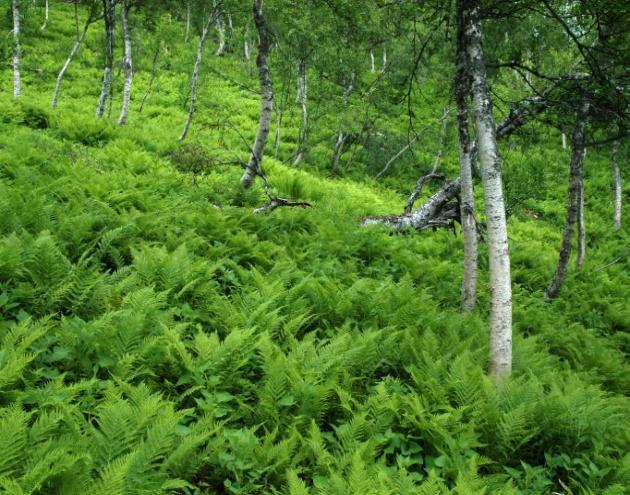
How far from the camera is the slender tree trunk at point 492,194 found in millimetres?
4910

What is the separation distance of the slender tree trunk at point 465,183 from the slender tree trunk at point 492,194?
0.59 m

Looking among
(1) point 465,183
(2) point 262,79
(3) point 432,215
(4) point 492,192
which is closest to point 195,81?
(2) point 262,79

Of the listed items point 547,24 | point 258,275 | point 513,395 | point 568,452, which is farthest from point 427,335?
point 547,24

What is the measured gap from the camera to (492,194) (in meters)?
4.93

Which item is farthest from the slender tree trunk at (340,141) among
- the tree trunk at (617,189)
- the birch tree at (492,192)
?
the birch tree at (492,192)

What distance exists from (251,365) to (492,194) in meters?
3.11

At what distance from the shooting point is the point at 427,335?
5.44m

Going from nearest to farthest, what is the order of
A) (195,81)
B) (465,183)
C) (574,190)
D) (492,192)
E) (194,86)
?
(492,192) → (465,183) → (574,190) → (194,86) → (195,81)

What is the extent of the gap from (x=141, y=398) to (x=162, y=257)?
8.53 feet

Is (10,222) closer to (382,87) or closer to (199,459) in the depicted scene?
(199,459)

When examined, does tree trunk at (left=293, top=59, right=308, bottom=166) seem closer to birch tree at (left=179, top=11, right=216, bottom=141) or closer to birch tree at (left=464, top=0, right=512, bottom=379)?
birch tree at (left=179, top=11, right=216, bottom=141)

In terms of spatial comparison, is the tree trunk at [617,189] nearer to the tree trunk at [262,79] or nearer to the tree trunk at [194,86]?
the tree trunk at [262,79]

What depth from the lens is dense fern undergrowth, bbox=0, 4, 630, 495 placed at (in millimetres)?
3031

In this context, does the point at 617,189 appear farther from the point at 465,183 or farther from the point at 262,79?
the point at 262,79
